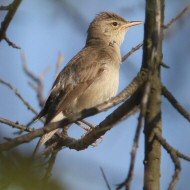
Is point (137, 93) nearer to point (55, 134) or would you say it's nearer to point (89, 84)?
point (55, 134)

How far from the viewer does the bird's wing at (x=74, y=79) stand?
5434 mm

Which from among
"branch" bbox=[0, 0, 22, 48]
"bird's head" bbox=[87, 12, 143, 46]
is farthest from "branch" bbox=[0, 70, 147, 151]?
"bird's head" bbox=[87, 12, 143, 46]

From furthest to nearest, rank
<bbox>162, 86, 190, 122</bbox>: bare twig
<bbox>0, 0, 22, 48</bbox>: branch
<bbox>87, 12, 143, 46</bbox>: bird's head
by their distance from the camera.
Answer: <bbox>87, 12, 143, 46</bbox>: bird's head
<bbox>162, 86, 190, 122</bbox>: bare twig
<bbox>0, 0, 22, 48</bbox>: branch

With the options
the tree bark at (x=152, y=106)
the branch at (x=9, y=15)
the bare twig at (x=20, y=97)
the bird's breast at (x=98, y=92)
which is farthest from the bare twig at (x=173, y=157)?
the bird's breast at (x=98, y=92)

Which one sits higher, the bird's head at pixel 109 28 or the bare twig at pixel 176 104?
the bare twig at pixel 176 104

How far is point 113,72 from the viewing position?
5.85 m

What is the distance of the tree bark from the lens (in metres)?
2.80

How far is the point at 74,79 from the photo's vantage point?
5844mm

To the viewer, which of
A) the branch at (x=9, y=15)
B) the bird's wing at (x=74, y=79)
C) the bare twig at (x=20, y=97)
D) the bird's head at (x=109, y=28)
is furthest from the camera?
the bird's head at (x=109, y=28)

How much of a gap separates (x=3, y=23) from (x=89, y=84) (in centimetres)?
335

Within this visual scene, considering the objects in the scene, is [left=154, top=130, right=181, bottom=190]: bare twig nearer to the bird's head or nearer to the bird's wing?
the bird's wing

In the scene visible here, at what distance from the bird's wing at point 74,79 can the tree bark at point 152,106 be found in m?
2.36

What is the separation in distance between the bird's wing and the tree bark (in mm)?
2364

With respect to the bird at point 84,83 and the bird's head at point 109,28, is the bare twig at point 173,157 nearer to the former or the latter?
the bird at point 84,83
